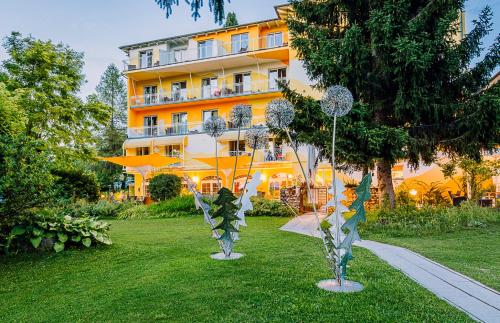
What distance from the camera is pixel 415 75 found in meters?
11.3

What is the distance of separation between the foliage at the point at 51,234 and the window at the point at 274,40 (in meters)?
23.0

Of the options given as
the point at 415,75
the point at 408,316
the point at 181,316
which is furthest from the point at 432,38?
the point at 181,316

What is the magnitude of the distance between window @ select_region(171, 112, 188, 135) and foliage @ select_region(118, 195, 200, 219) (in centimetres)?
1318

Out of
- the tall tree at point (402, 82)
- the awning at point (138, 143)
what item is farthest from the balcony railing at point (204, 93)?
the tall tree at point (402, 82)

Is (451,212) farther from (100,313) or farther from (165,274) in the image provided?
(100,313)

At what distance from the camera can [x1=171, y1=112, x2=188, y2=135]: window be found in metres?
30.0

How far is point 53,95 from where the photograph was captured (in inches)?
862

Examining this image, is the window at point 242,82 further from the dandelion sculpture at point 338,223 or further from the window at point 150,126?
the dandelion sculpture at point 338,223

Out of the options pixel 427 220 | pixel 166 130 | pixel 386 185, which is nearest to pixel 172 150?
pixel 166 130

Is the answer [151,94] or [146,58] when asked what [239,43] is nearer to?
[146,58]

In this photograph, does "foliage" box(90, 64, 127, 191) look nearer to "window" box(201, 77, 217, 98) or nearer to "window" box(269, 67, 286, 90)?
"window" box(201, 77, 217, 98)

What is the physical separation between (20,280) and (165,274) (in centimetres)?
242

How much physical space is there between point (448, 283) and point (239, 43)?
87.9ft

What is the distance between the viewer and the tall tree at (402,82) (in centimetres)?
1090
